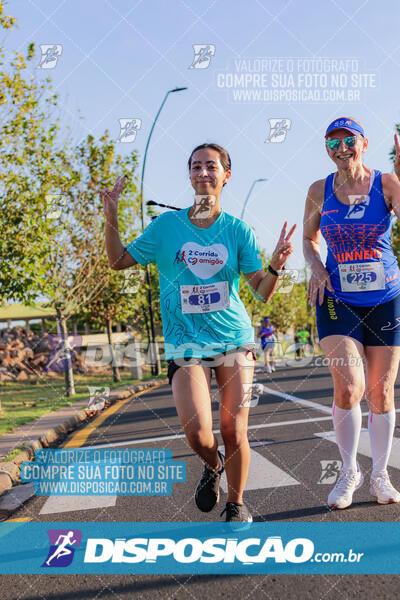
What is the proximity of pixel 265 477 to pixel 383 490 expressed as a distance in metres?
1.30

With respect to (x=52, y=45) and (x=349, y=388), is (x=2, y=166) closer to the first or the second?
(x=52, y=45)

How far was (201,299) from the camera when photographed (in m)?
3.60

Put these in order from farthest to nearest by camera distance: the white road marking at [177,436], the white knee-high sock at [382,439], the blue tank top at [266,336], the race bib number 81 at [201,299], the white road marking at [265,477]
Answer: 1. the blue tank top at [266,336]
2. the white road marking at [177,436]
3. the white road marking at [265,477]
4. the white knee-high sock at [382,439]
5. the race bib number 81 at [201,299]

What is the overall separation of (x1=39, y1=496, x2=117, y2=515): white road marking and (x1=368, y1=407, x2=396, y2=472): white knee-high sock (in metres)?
1.87

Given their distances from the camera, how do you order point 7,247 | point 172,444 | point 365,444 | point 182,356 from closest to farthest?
point 182,356, point 365,444, point 172,444, point 7,247

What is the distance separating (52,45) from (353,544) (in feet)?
34.5

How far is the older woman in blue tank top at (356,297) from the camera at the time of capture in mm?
3863

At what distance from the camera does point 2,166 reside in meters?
11.6

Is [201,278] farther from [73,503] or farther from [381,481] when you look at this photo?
[73,503]

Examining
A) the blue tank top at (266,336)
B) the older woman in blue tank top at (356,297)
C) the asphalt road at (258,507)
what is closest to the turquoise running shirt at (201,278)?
the older woman in blue tank top at (356,297)

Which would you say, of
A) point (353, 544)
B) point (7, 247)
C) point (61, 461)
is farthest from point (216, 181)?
point (7, 247)

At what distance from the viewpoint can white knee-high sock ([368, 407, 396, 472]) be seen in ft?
13.0

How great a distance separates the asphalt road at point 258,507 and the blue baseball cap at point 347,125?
231 cm

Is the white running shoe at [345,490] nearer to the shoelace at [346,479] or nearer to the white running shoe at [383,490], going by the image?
the shoelace at [346,479]
